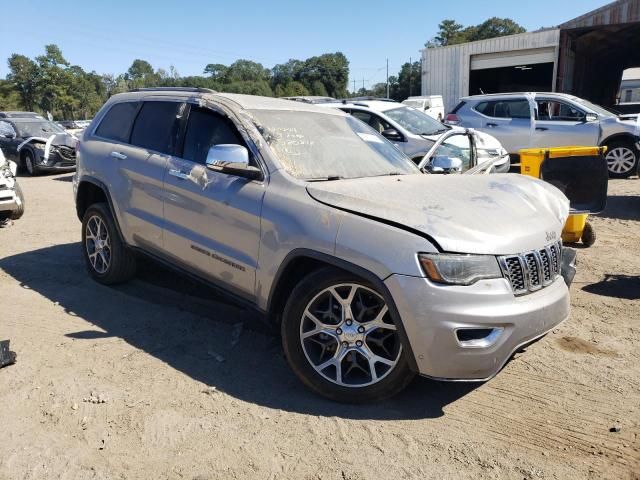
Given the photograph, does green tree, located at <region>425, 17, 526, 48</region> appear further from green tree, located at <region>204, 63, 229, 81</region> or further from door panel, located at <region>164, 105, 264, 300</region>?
door panel, located at <region>164, 105, 264, 300</region>

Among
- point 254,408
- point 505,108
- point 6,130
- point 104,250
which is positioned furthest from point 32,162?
point 254,408

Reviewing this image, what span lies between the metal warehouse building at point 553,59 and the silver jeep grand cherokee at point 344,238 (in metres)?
20.7

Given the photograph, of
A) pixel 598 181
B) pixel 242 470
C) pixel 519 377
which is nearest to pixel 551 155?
pixel 598 181

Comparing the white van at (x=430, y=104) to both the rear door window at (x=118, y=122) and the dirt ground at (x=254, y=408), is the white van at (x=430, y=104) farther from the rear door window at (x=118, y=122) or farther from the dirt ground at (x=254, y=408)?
the dirt ground at (x=254, y=408)

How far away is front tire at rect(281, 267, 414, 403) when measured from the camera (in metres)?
3.02

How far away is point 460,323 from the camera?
2725mm

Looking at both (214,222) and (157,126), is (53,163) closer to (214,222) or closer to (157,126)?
(157,126)

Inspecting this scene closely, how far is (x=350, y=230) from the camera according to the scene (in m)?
2.98

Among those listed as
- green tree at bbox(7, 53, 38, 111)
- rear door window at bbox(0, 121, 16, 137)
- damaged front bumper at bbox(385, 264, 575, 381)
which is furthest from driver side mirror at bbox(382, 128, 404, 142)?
green tree at bbox(7, 53, 38, 111)

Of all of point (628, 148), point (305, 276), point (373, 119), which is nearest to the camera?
point (305, 276)

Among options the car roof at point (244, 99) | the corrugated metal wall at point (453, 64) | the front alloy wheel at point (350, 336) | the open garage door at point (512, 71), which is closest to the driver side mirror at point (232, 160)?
the car roof at point (244, 99)

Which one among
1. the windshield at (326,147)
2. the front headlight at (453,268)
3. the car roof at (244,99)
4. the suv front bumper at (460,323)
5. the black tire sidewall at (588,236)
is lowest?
the black tire sidewall at (588,236)

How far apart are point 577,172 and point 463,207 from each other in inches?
128

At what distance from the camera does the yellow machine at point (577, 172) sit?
5.62 meters
